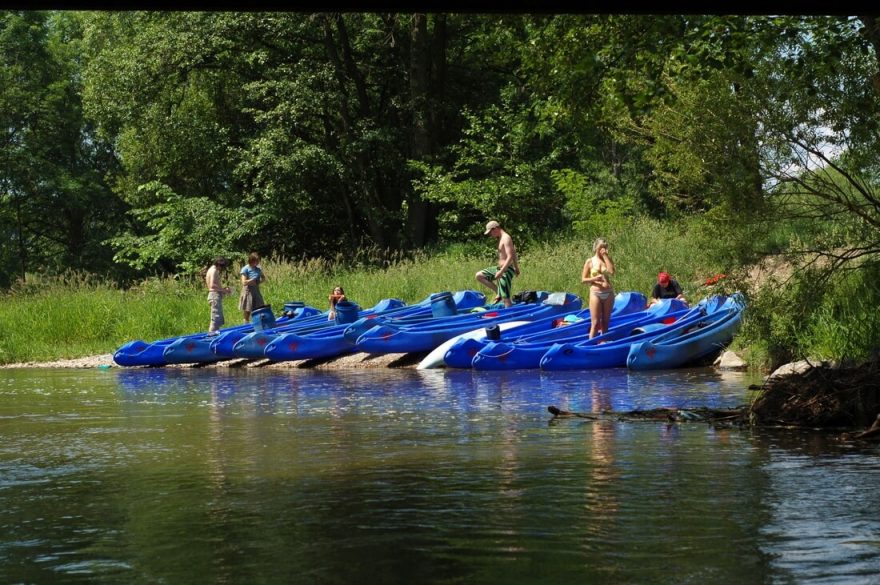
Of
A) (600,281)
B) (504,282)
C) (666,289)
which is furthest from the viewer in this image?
(504,282)

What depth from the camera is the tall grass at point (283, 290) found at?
82.3 feet

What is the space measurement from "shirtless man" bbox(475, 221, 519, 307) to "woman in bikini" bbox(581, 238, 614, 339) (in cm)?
202

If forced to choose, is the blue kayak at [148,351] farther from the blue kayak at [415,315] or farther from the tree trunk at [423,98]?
the tree trunk at [423,98]

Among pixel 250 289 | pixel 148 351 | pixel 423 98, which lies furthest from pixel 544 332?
pixel 423 98

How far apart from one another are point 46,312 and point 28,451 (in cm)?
1749

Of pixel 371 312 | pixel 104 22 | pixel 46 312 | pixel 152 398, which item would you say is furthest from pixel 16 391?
pixel 104 22

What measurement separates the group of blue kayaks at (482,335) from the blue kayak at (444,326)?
0.05 ft

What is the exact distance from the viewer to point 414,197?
3550 cm

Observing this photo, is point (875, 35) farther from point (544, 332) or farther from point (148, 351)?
point (148, 351)

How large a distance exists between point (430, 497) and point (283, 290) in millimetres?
20429

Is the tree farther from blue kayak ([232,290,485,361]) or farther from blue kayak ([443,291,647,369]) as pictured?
blue kayak ([443,291,647,369])

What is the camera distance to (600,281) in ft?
60.9

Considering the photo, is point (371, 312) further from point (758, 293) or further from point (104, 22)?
point (104, 22)

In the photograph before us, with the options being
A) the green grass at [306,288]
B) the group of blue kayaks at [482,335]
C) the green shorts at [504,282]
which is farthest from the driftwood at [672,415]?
the green grass at [306,288]
